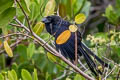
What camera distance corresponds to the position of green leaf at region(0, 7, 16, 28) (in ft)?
8.20

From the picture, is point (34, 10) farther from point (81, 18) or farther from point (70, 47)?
point (81, 18)

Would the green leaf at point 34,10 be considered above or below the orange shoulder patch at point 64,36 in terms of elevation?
above

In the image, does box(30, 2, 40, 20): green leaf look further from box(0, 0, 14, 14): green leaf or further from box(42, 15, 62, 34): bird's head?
box(0, 0, 14, 14): green leaf

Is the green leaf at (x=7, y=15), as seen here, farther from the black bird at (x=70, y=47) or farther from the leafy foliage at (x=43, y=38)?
the black bird at (x=70, y=47)

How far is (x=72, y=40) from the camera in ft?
11.4

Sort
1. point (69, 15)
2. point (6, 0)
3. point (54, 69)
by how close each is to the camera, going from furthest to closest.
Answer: point (69, 15) < point (54, 69) < point (6, 0)

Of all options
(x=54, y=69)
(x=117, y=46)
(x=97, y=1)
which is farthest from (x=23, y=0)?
(x=97, y=1)

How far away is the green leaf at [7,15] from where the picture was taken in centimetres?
250

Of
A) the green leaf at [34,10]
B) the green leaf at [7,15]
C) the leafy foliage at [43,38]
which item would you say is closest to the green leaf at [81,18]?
the leafy foliage at [43,38]

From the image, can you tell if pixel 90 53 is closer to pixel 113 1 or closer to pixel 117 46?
pixel 117 46

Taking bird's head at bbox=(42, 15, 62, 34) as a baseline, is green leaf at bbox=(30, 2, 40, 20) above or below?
above

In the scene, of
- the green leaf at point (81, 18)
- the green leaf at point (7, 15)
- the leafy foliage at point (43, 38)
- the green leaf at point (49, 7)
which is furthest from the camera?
the green leaf at point (49, 7)

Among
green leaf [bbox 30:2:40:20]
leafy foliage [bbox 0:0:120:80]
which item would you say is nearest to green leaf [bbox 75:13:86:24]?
leafy foliage [bbox 0:0:120:80]

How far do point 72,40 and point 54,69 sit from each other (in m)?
0.76
